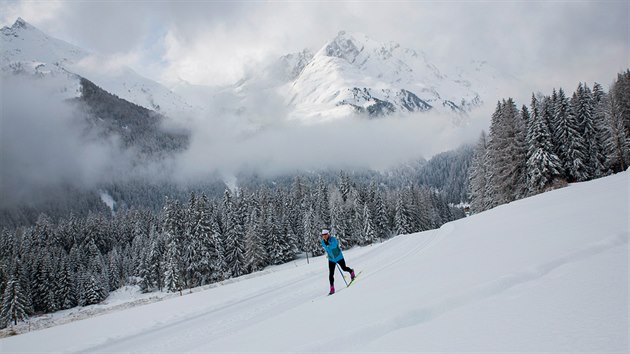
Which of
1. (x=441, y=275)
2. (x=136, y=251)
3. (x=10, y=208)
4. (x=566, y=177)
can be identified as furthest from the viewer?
(x=10, y=208)

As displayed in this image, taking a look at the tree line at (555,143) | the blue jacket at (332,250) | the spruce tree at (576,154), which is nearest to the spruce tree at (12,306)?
the blue jacket at (332,250)

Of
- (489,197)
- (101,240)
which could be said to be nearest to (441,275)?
(489,197)

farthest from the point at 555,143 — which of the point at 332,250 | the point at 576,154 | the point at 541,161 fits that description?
the point at 332,250

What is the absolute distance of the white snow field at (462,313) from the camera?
4.14m

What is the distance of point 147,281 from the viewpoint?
223 feet

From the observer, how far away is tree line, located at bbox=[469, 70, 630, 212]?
37812 millimetres

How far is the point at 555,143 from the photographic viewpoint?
4234cm

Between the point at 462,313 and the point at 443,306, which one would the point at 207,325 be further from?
the point at 462,313

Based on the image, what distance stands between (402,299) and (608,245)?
494cm

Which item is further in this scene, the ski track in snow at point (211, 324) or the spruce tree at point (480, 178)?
the spruce tree at point (480, 178)

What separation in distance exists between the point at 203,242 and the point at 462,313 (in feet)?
174

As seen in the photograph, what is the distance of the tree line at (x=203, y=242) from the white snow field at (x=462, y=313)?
41439 millimetres

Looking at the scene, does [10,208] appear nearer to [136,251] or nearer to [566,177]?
[136,251]

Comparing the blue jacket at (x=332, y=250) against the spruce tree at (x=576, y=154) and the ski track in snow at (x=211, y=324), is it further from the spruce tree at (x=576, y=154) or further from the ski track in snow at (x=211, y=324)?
the spruce tree at (x=576, y=154)
